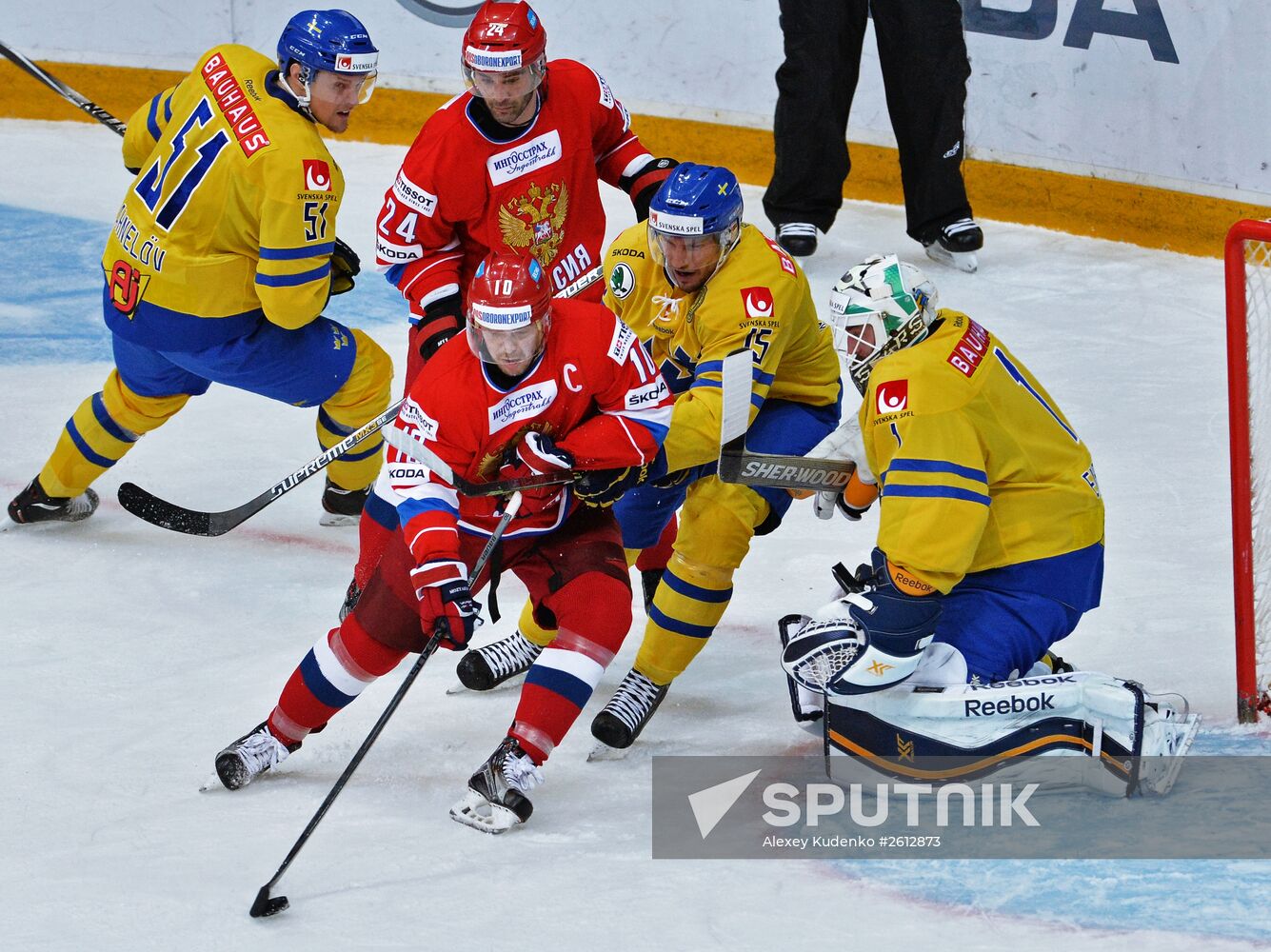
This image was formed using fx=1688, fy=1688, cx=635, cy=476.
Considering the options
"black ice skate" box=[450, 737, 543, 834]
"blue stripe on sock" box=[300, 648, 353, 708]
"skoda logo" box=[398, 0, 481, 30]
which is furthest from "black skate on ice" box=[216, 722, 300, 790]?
"skoda logo" box=[398, 0, 481, 30]

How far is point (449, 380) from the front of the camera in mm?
2889

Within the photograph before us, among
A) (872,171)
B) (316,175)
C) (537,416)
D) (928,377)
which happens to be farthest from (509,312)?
(872,171)

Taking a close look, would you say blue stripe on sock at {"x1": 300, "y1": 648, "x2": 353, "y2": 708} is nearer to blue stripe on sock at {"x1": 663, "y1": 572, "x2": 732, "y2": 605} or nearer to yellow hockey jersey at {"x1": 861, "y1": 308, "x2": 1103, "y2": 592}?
blue stripe on sock at {"x1": 663, "y1": 572, "x2": 732, "y2": 605}

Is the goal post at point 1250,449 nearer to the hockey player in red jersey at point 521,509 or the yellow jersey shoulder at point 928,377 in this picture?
the yellow jersey shoulder at point 928,377

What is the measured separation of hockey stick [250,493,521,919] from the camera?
2527 mm

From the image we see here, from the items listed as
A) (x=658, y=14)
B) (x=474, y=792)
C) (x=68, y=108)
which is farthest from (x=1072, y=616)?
(x=68, y=108)

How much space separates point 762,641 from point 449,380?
1119mm

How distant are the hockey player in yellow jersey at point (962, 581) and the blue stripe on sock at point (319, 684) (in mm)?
787

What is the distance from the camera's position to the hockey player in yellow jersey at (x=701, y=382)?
10.5 feet

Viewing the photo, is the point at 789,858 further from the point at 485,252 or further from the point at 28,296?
the point at 28,296

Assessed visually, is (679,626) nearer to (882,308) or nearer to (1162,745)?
(882,308)

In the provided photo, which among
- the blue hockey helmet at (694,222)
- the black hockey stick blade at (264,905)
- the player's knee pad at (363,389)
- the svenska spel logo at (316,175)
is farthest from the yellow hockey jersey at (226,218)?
the black hockey stick blade at (264,905)

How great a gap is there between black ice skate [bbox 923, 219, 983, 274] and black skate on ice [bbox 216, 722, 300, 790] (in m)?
3.31

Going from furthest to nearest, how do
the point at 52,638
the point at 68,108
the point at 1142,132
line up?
the point at 68,108 → the point at 1142,132 → the point at 52,638
